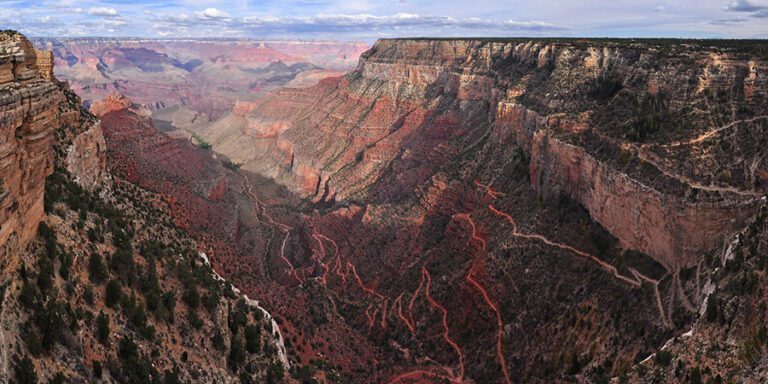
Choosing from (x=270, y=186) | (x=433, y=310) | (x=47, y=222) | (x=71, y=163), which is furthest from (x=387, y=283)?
(x=270, y=186)

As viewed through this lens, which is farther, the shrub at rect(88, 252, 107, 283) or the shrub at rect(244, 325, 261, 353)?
the shrub at rect(244, 325, 261, 353)

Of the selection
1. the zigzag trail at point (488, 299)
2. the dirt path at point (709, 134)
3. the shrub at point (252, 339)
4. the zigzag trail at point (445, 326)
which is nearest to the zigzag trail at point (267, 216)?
the zigzag trail at point (445, 326)

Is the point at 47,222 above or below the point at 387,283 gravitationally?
above

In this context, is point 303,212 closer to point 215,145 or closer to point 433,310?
point 433,310

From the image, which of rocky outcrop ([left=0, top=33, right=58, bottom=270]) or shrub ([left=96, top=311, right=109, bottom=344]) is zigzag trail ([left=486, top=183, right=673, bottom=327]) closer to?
shrub ([left=96, top=311, right=109, bottom=344])

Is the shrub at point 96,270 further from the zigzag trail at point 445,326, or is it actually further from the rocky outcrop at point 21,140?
the zigzag trail at point 445,326

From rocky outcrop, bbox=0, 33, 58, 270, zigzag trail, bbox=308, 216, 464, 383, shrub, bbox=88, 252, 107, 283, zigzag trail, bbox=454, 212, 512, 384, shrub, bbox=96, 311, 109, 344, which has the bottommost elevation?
zigzag trail, bbox=308, 216, 464, 383

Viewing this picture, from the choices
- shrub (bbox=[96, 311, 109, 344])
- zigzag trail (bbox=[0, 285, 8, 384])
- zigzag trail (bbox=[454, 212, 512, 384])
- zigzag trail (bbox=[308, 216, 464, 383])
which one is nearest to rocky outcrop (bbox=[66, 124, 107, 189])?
shrub (bbox=[96, 311, 109, 344])

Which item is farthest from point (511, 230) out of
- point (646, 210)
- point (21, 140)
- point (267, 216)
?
point (267, 216)
